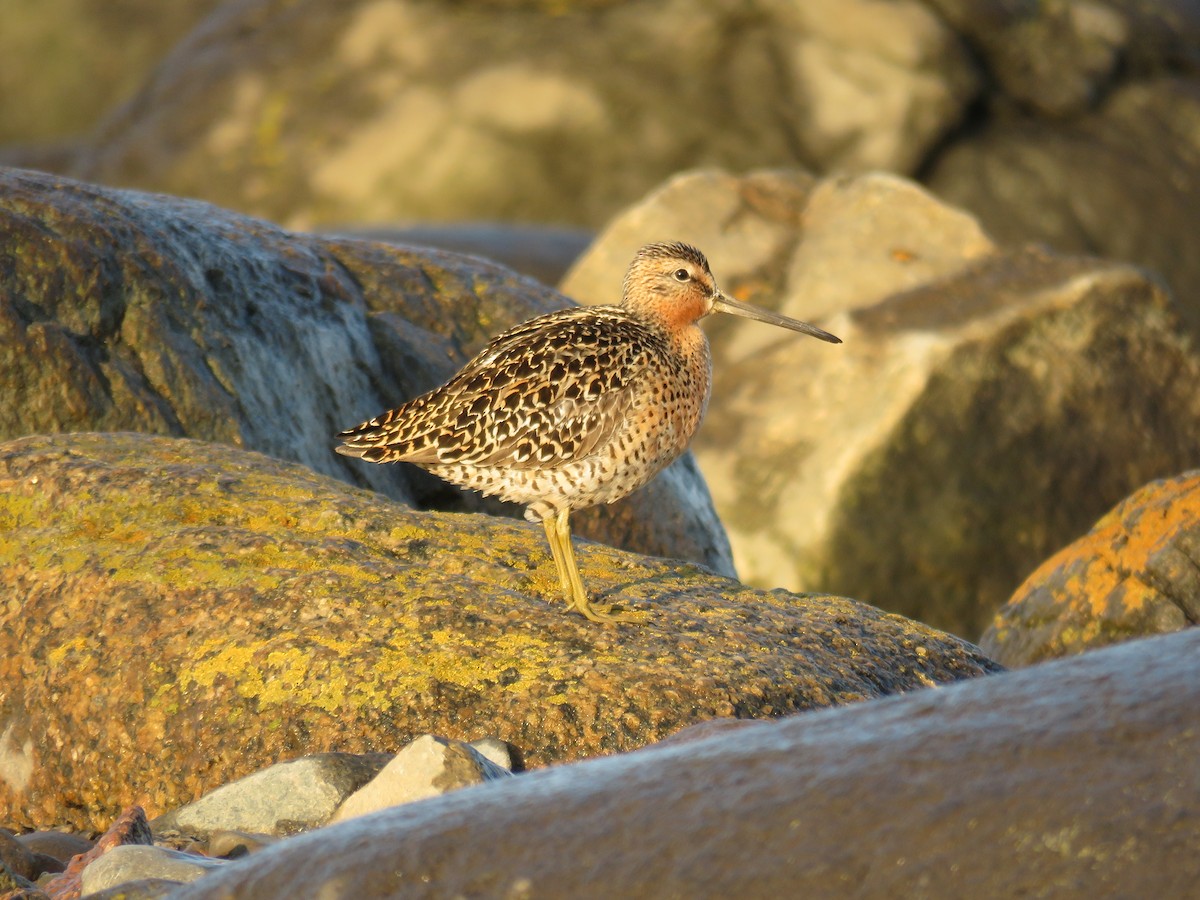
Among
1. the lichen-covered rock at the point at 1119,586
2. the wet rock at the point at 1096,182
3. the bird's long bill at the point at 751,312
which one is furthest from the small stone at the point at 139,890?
the wet rock at the point at 1096,182

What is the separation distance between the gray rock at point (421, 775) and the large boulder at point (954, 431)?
815cm

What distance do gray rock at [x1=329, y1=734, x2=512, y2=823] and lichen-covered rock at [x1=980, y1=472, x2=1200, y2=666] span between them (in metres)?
4.45

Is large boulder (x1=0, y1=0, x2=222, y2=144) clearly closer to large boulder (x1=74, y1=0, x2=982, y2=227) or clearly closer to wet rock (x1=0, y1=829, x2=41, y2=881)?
large boulder (x1=74, y1=0, x2=982, y2=227)

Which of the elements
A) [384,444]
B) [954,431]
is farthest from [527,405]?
[954,431]

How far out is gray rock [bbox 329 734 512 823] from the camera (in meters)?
5.24

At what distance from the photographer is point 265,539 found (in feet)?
22.9

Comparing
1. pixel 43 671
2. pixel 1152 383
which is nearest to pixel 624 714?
pixel 43 671

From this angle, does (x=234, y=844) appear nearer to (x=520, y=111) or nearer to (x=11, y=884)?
(x=11, y=884)

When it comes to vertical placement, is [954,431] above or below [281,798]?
below

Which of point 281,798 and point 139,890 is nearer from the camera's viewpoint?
point 139,890

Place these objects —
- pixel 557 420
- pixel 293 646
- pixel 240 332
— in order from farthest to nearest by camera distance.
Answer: pixel 240 332
pixel 557 420
pixel 293 646

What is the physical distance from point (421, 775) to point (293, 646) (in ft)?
4.53

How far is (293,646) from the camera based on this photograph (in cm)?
649

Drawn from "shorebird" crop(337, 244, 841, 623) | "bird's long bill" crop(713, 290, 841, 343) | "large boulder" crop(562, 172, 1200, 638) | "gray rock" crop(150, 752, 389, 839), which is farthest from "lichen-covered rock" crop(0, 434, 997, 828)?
"large boulder" crop(562, 172, 1200, 638)
